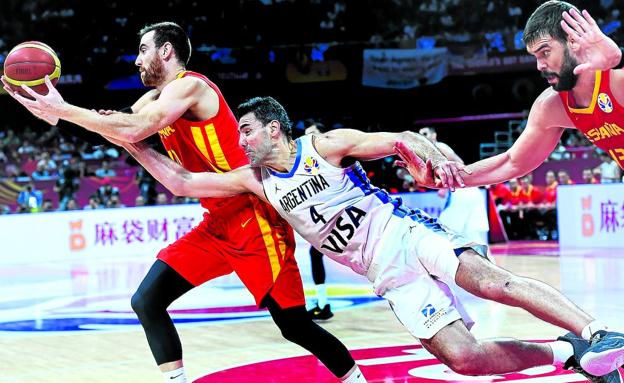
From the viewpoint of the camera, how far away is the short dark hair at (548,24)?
4.11 metres

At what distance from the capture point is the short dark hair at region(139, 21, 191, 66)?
4.92m

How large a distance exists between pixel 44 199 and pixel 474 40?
11.7 metres

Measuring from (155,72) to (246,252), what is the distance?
1127mm

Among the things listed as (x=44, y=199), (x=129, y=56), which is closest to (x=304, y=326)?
(x=44, y=199)

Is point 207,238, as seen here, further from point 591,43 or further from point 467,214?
point 467,214

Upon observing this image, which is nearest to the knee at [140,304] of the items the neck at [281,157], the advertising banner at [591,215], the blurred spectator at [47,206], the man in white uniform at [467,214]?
the neck at [281,157]

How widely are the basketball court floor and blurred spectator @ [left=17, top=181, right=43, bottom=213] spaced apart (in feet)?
15.3

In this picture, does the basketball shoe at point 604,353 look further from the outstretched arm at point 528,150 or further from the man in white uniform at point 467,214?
the man in white uniform at point 467,214

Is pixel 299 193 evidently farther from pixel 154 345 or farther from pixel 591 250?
pixel 591 250

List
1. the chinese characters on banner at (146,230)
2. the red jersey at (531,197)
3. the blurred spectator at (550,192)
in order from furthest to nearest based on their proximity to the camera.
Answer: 1. the red jersey at (531,197)
2. the blurred spectator at (550,192)
3. the chinese characters on banner at (146,230)

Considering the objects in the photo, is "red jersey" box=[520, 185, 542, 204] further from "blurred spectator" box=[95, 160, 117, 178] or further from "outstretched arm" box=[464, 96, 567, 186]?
"outstretched arm" box=[464, 96, 567, 186]

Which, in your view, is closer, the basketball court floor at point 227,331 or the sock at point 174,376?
the sock at point 174,376

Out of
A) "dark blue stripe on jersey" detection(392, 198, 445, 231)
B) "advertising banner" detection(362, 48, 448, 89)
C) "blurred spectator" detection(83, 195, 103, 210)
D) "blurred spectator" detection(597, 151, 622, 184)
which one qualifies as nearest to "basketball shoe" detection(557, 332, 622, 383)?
"dark blue stripe on jersey" detection(392, 198, 445, 231)

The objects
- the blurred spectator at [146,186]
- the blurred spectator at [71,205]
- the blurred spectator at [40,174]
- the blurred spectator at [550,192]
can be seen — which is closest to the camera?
the blurred spectator at [71,205]
